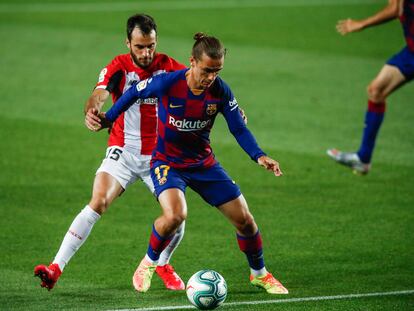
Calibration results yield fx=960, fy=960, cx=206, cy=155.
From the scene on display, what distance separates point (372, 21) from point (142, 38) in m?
3.97

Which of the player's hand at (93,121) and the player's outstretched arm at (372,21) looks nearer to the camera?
the player's hand at (93,121)

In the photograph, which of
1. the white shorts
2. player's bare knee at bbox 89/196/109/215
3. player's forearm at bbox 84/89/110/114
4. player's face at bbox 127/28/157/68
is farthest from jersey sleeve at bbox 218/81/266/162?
player's bare knee at bbox 89/196/109/215

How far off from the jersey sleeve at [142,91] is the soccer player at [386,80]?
415 centimetres

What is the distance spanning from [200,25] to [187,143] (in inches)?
666

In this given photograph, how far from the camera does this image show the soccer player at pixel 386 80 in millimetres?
12209

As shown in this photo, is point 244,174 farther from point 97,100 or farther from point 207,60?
point 207,60

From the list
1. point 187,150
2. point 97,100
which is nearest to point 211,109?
point 187,150

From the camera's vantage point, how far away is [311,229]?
35.8 feet

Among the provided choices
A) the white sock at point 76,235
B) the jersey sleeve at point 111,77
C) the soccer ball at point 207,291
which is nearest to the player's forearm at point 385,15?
the jersey sleeve at point 111,77

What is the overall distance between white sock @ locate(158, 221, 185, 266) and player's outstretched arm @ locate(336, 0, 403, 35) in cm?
383

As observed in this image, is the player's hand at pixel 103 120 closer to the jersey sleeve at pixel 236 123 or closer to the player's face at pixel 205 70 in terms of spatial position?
the player's face at pixel 205 70

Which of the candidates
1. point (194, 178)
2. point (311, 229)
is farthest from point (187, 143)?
point (311, 229)

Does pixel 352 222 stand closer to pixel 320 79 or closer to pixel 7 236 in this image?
pixel 7 236

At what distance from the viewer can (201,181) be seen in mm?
8414
